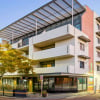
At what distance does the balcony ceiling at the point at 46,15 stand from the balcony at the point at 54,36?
4.19 metres

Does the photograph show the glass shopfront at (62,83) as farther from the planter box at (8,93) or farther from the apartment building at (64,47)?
the planter box at (8,93)

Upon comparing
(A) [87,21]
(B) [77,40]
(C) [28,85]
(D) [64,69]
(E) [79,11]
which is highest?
(E) [79,11]

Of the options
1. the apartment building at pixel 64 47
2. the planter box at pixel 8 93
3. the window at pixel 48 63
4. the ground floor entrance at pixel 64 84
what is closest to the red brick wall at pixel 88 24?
the apartment building at pixel 64 47

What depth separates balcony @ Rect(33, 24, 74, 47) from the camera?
79.3 feet

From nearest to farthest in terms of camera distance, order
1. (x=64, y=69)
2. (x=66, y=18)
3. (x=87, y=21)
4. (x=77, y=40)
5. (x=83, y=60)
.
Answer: (x=64, y=69) < (x=77, y=40) < (x=83, y=60) < (x=87, y=21) < (x=66, y=18)

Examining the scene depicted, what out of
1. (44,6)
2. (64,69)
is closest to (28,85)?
(64,69)

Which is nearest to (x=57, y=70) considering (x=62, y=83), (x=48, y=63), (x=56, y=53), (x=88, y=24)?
(x=62, y=83)

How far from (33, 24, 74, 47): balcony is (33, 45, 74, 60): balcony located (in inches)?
79.1

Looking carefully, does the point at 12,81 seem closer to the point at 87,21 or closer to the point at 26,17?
the point at 26,17

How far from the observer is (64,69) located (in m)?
23.2

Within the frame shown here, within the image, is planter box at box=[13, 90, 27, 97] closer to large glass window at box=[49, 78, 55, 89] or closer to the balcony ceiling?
large glass window at box=[49, 78, 55, 89]

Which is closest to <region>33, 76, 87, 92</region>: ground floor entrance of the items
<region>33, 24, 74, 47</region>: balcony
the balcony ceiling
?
Result: <region>33, 24, 74, 47</region>: balcony

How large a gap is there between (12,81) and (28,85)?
21.0 feet

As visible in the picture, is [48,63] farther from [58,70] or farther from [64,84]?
[64,84]
